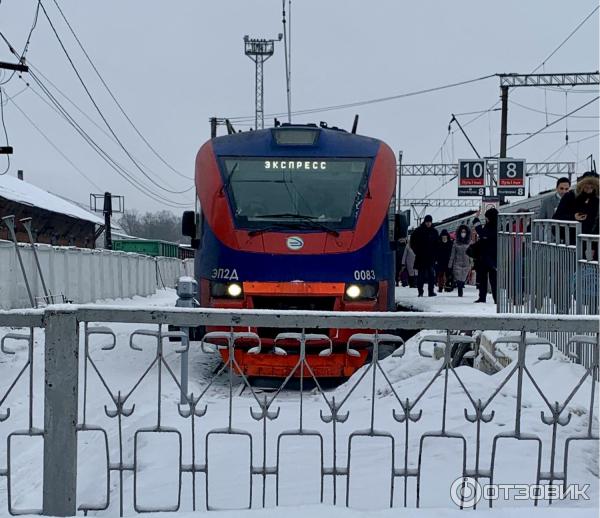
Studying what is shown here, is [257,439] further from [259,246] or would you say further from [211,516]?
[259,246]

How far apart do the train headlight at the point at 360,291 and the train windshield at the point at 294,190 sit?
0.79 metres

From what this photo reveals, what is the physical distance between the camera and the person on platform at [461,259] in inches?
632

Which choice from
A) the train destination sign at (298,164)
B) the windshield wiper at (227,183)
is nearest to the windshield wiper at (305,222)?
the windshield wiper at (227,183)

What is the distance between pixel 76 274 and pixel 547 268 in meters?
13.8

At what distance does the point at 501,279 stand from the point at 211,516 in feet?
21.5

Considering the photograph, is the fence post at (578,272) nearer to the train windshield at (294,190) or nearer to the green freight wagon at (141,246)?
the train windshield at (294,190)

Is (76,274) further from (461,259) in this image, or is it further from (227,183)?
(227,183)

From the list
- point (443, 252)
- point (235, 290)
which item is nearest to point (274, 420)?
point (235, 290)

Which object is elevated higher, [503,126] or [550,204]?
[503,126]

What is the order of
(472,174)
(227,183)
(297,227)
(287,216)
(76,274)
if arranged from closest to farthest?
1. (297,227)
2. (287,216)
3. (227,183)
4. (76,274)
5. (472,174)

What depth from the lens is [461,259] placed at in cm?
1609

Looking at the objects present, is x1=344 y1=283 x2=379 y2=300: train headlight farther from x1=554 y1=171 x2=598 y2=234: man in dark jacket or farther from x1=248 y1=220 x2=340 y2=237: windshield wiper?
x1=554 y1=171 x2=598 y2=234: man in dark jacket

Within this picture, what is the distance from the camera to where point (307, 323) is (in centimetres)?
334

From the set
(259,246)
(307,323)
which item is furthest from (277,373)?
(307,323)
